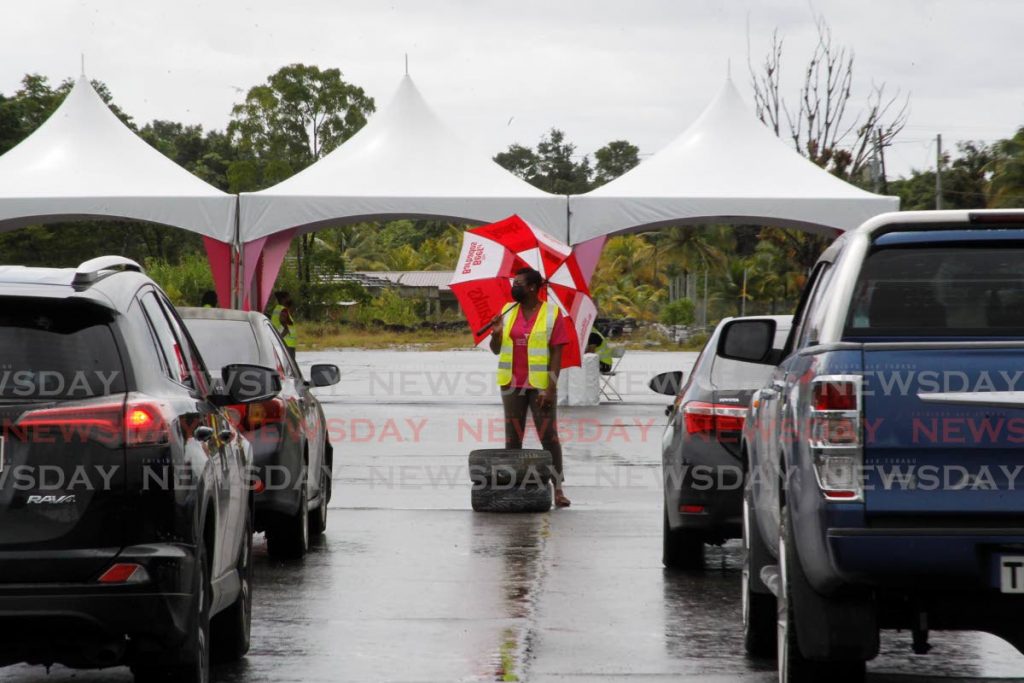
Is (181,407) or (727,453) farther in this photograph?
(727,453)

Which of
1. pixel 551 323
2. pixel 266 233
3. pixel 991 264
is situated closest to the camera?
pixel 991 264

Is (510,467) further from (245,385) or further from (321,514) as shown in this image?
(245,385)

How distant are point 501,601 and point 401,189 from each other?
15913 millimetres

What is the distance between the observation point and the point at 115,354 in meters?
5.07

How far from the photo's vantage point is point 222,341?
33.2 feet

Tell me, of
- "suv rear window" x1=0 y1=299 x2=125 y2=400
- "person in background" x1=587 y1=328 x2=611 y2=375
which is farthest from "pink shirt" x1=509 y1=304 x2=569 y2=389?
"person in background" x1=587 y1=328 x2=611 y2=375

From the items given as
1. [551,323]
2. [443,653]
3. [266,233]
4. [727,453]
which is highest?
[266,233]

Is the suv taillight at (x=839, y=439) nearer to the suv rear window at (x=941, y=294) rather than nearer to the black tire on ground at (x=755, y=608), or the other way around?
the suv rear window at (x=941, y=294)

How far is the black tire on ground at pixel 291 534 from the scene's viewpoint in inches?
389

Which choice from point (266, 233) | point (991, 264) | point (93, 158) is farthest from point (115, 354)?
point (93, 158)

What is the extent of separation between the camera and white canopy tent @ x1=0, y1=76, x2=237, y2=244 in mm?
22984

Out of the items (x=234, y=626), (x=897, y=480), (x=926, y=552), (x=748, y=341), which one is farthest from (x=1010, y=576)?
(x=234, y=626)

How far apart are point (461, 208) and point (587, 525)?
39.6 feet

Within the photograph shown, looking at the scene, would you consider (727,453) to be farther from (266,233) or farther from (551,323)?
(266,233)
